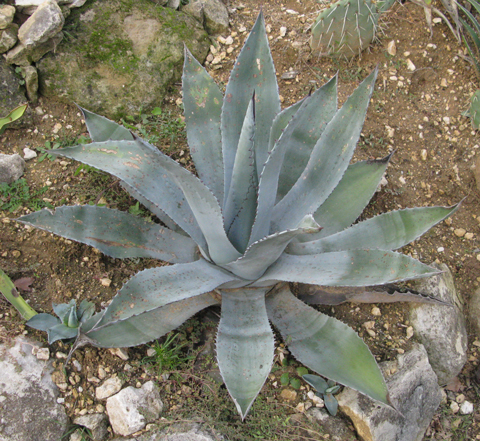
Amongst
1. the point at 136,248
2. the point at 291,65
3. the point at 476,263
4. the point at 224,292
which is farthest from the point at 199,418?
the point at 291,65

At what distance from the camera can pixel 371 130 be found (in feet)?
Result: 8.64

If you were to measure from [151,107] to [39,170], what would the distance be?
725 millimetres

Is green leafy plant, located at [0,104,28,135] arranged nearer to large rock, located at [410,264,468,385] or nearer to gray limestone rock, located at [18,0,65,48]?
gray limestone rock, located at [18,0,65,48]

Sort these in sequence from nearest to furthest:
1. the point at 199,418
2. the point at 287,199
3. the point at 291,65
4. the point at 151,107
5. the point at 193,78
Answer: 1. the point at 199,418
2. the point at 287,199
3. the point at 193,78
4. the point at 151,107
5. the point at 291,65

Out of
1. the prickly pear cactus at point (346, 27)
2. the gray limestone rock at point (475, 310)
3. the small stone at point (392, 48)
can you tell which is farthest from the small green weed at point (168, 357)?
the small stone at point (392, 48)

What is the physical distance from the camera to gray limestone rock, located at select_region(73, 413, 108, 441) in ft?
5.54

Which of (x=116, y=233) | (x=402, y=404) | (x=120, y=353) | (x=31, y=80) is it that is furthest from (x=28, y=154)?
(x=402, y=404)

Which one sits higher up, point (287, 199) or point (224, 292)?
point (287, 199)

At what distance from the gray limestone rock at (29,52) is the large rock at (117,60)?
0.04 m

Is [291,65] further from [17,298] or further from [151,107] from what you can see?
[17,298]

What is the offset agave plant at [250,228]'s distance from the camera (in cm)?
158

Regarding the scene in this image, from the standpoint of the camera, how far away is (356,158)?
98.3 inches

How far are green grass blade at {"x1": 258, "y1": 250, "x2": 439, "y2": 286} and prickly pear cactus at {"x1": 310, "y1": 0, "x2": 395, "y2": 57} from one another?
5.23ft

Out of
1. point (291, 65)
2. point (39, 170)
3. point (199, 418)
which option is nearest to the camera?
point (199, 418)
